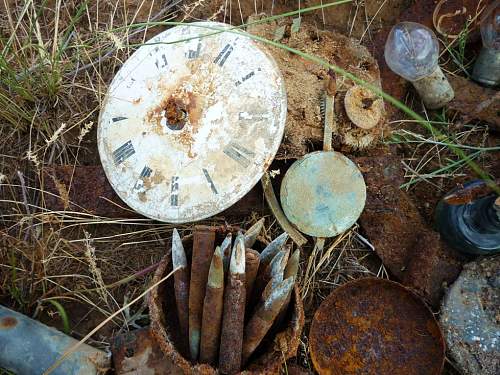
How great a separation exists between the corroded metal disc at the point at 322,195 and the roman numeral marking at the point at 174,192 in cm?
49

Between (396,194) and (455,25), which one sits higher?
(455,25)

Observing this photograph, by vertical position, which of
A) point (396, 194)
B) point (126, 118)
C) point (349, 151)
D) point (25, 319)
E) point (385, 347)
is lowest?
point (385, 347)

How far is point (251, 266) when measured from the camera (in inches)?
74.4

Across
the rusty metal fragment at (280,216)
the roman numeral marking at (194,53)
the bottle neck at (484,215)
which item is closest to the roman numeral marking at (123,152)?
the roman numeral marking at (194,53)

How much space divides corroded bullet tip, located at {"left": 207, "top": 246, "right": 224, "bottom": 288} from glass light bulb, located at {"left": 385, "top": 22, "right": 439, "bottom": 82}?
1.39 m

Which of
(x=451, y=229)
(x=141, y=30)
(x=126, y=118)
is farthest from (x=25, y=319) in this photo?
(x=451, y=229)

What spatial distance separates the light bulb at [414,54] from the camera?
2459mm

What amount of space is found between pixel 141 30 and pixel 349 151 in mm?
1282

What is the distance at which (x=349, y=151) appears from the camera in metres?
2.47

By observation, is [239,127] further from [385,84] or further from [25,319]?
[25,319]

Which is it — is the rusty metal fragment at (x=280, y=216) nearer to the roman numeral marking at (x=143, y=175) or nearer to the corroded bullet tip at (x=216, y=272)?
the roman numeral marking at (x=143, y=175)

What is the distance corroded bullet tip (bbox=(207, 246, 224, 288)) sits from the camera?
173 centimetres

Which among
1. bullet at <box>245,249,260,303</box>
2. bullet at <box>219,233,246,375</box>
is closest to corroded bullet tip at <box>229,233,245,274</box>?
bullet at <box>219,233,246,375</box>

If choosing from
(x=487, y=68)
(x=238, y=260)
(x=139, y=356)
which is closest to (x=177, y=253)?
(x=238, y=260)
